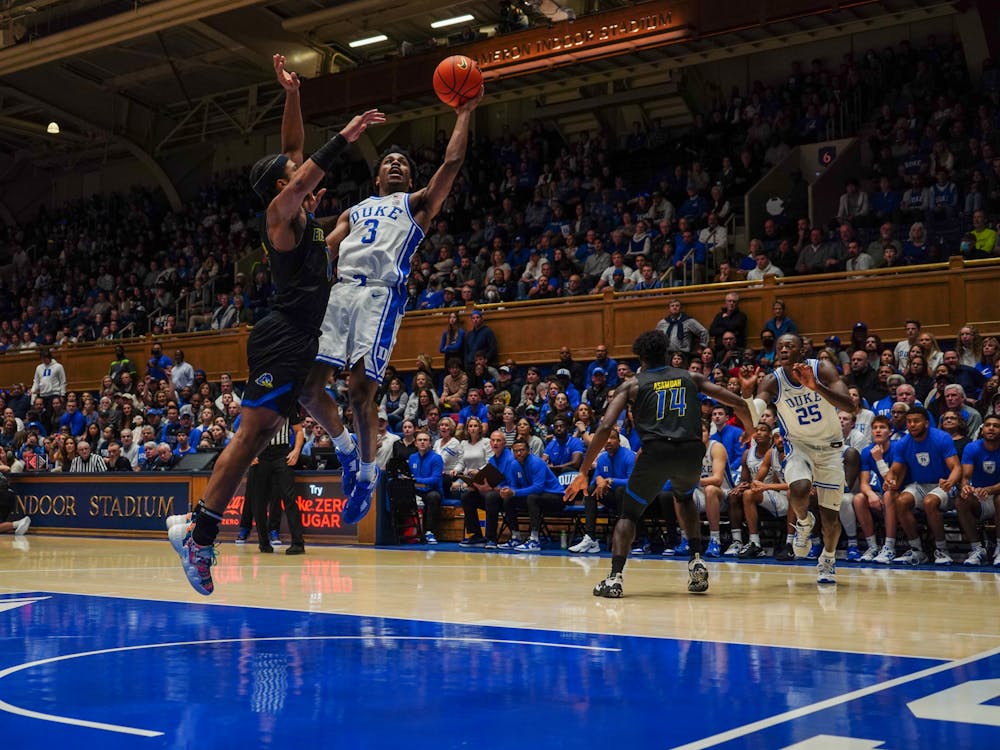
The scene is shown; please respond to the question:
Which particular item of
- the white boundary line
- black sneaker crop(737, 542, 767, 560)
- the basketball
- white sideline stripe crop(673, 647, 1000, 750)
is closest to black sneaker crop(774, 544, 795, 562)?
black sneaker crop(737, 542, 767, 560)

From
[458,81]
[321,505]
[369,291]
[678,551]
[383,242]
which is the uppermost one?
[458,81]

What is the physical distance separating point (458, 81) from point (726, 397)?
3031 millimetres

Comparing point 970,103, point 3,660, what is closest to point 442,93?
point 3,660

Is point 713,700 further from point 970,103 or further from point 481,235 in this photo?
point 481,235

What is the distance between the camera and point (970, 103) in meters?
17.6

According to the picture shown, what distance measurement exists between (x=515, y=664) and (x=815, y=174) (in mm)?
15873

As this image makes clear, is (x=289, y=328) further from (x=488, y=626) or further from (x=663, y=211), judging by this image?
(x=663, y=211)

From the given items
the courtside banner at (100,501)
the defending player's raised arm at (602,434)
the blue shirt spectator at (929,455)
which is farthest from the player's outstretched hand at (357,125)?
the courtside banner at (100,501)

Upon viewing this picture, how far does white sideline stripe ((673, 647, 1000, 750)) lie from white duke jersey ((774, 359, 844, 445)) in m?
3.90

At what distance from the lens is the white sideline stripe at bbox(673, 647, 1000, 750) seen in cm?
348

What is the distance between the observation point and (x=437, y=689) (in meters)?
4.39

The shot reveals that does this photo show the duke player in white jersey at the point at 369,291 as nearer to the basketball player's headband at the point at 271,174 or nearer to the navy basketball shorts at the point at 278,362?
the navy basketball shorts at the point at 278,362

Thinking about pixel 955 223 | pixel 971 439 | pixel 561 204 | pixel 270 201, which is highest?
pixel 561 204

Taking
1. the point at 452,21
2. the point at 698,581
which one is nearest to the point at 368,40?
the point at 452,21
